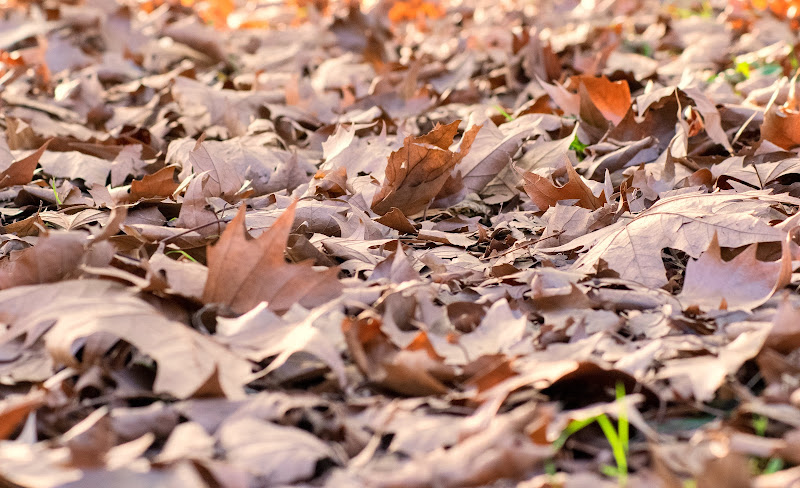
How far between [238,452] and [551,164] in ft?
4.48

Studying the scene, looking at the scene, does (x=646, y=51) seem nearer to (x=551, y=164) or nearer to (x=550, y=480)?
(x=551, y=164)

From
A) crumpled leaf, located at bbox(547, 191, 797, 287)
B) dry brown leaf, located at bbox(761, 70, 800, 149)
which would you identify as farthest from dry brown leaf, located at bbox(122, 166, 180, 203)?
dry brown leaf, located at bbox(761, 70, 800, 149)

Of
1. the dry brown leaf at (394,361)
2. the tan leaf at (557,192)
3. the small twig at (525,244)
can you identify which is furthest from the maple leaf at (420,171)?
the dry brown leaf at (394,361)

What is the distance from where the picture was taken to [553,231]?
1.68m

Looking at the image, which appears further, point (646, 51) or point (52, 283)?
point (646, 51)

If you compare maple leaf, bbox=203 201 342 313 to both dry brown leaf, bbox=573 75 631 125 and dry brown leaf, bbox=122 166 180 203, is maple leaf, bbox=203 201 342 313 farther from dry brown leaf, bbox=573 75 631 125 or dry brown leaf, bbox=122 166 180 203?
dry brown leaf, bbox=573 75 631 125

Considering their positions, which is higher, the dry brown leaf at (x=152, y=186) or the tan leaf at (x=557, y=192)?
the dry brown leaf at (x=152, y=186)

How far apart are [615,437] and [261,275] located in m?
0.65

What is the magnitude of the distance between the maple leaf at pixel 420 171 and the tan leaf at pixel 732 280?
68 centimetres

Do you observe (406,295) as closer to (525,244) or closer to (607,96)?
(525,244)

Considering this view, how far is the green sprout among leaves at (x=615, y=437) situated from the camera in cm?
96

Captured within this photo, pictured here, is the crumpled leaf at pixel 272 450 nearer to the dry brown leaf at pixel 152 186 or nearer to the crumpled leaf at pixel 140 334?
the crumpled leaf at pixel 140 334

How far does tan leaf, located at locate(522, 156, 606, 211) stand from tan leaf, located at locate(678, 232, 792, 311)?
423 mm

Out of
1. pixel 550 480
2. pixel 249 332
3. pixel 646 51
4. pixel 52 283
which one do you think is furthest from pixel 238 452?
pixel 646 51
